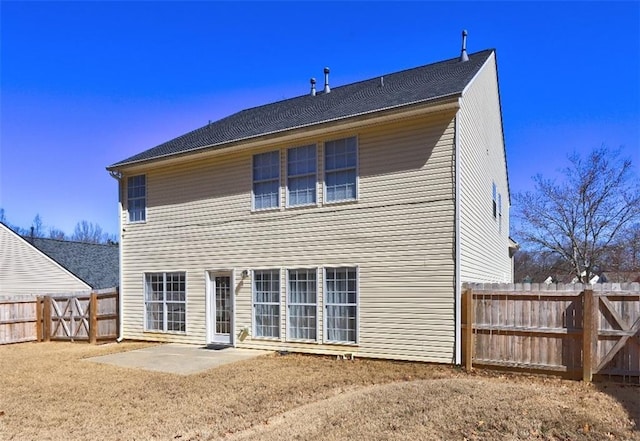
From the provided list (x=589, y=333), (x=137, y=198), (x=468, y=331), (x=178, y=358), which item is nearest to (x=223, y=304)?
(x=178, y=358)

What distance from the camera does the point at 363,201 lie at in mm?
9930

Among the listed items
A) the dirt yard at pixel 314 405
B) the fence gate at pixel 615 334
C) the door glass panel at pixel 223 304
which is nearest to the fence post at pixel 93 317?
the door glass panel at pixel 223 304

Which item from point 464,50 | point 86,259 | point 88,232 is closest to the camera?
point 464,50

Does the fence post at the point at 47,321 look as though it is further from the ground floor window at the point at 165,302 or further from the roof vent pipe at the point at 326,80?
the roof vent pipe at the point at 326,80

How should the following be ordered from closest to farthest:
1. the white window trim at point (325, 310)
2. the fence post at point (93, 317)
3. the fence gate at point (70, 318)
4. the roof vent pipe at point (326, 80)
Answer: the white window trim at point (325, 310)
the fence post at point (93, 317)
the fence gate at point (70, 318)
the roof vent pipe at point (326, 80)

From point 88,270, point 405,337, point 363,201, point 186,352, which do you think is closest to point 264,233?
point 363,201

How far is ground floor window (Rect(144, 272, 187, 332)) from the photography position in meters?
12.7

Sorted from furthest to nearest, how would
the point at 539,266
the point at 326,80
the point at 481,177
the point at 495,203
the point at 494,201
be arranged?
the point at 539,266 → the point at 326,80 → the point at 495,203 → the point at 494,201 → the point at 481,177

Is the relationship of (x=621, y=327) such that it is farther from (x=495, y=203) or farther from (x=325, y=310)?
(x=495, y=203)

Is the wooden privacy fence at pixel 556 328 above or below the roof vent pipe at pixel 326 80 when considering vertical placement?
below

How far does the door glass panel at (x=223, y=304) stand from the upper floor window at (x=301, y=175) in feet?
9.82

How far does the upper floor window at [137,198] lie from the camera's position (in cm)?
1377

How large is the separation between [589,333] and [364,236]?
4.60 meters

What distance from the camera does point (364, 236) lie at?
9.88 m
